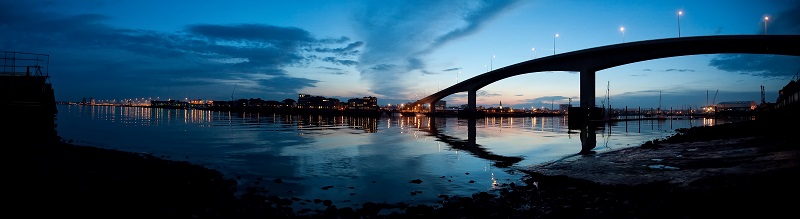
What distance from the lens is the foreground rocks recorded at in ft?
25.1


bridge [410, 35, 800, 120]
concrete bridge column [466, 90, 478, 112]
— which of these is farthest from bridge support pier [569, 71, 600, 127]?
concrete bridge column [466, 90, 478, 112]

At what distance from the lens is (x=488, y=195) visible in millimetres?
10898

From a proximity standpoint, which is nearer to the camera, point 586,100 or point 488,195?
point 488,195

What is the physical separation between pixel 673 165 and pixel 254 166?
53.9 feet

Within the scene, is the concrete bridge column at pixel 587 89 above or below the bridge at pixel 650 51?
below

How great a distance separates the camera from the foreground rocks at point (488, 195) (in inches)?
301

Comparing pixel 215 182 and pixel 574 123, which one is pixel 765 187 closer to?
pixel 215 182

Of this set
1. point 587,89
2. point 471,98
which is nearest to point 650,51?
point 587,89

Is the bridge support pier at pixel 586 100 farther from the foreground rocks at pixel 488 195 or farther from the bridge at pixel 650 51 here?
the foreground rocks at pixel 488 195

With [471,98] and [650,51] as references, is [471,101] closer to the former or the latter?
[471,98]

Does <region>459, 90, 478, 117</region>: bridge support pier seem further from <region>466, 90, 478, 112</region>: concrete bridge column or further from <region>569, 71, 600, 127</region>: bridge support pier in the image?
<region>569, 71, 600, 127</region>: bridge support pier

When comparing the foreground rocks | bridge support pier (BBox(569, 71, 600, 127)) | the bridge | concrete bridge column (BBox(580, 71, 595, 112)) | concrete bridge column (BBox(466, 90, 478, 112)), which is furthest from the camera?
concrete bridge column (BBox(466, 90, 478, 112))

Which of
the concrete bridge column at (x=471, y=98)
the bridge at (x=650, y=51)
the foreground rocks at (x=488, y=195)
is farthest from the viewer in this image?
the concrete bridge column at (x=471, y=98)

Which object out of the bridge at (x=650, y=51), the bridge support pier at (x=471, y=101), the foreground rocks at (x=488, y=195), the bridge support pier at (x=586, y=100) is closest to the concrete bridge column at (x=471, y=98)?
the bridge support pier at (x=471, y=101)
